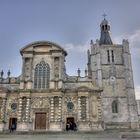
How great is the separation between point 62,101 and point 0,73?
30.5ft

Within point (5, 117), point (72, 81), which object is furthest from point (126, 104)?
point (5, 117)

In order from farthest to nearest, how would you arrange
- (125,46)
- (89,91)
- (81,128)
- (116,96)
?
(125,46) < (116,96) < (89,91) < (81,128)

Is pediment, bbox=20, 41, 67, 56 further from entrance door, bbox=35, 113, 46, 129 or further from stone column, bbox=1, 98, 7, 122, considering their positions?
entrance door, bbox=35, 113, 46, 129

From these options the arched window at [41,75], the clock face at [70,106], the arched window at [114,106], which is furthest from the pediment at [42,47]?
the arched window at [114,106]

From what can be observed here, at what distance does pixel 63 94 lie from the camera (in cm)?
2914

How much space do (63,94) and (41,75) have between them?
13.5 ft

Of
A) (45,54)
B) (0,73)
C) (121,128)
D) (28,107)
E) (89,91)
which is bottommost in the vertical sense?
(121,128)

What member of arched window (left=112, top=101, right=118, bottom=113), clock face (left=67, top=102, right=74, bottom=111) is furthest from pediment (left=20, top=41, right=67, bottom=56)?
arched window (left=112, top=101, right=118, bottom=113)

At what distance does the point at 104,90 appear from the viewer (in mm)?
31766

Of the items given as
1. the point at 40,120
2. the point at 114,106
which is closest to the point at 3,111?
the point at 40,120

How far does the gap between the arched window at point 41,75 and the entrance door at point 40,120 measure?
3.64 m

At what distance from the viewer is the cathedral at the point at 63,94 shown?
28156mm

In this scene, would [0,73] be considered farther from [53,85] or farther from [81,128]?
[81,128]

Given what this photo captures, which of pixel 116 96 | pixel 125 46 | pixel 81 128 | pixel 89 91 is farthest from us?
pixel 125 46
